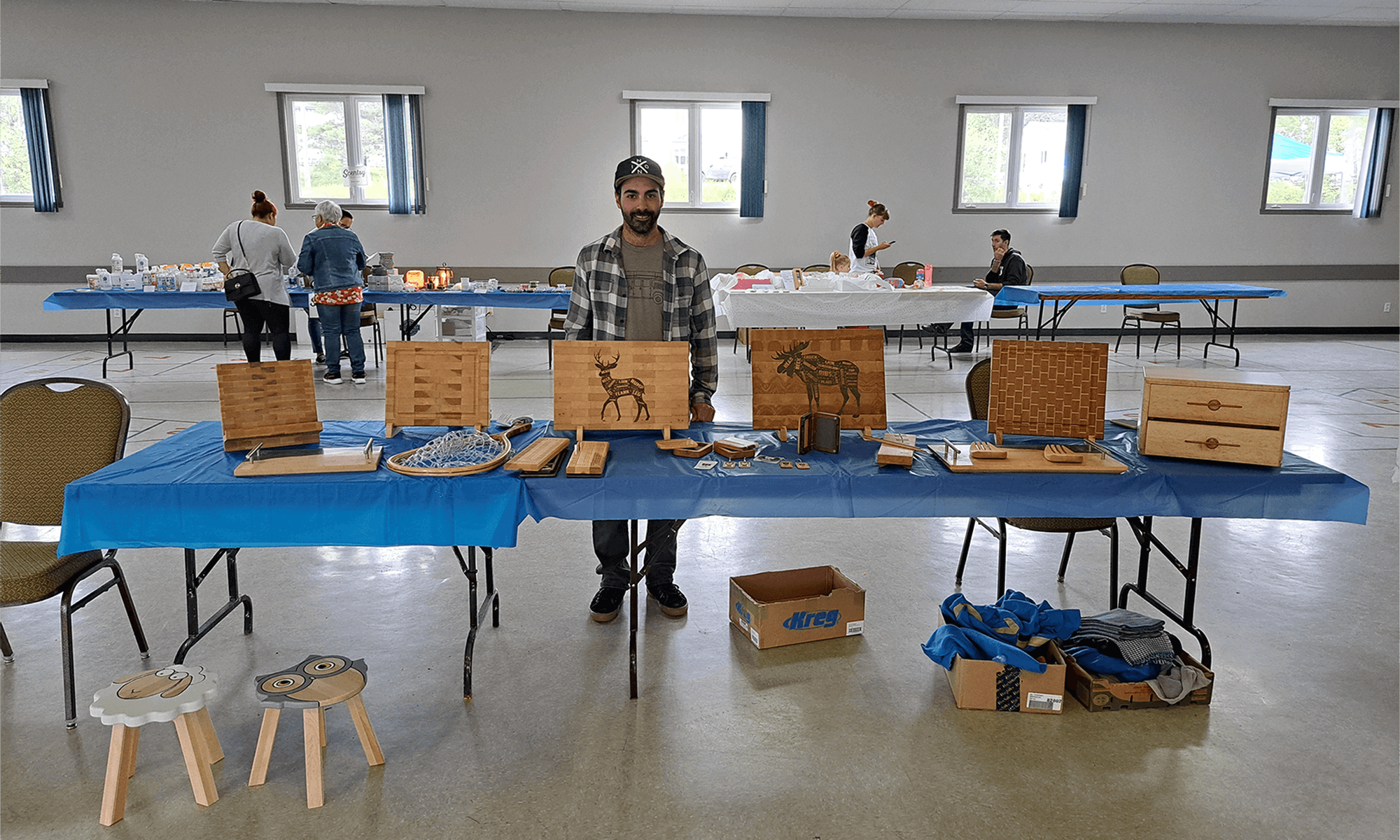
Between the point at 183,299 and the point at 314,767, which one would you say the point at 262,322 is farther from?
the point at 314,767

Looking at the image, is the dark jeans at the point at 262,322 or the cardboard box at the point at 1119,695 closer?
the cardboard box at the point at 1119,695

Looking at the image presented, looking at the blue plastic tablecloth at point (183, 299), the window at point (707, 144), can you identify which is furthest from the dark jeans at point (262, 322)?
the window at point (707, 144)

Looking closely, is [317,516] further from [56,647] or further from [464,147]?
[464,147]

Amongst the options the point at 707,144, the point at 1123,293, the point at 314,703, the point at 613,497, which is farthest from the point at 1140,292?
the point at 314,703

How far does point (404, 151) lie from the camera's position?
386 inches

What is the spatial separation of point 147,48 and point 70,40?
768 millimetres

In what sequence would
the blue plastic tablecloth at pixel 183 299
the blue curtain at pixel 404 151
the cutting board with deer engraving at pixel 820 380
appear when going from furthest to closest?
the blue curtain at pixel 404 151
the blue plastic tablecloth at pixel 183 299
the cutting board with deer engraving at pixel 820 380

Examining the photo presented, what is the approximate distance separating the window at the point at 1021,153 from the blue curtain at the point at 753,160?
234 centimetres

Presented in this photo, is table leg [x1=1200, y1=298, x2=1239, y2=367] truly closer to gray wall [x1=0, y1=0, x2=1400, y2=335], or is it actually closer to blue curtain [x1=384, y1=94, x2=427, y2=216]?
gray wall [x1=0, y1=0, x2=1400, y2=335]

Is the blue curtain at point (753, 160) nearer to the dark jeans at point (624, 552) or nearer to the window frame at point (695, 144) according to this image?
the window frame at point (695, 144)

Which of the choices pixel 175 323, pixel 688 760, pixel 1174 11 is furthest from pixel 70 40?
pixel 1174 11

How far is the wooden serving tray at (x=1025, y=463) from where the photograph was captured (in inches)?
93.6

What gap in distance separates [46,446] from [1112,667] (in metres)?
3.30

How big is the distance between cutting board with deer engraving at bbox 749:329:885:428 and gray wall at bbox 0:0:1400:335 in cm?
782
